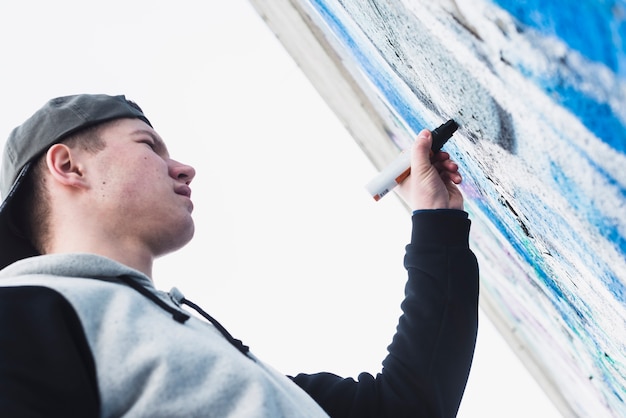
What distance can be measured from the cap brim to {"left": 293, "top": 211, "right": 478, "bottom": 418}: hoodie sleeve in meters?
0.64

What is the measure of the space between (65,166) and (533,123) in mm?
847

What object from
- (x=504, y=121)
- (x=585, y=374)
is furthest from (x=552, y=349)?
(x=504, y=121)

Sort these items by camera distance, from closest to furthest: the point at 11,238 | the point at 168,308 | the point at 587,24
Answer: the point at 587,24, the point at 168,308, the point at 11,238

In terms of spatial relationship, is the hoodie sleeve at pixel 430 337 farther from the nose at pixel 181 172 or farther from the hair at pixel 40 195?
the hair at pixel 40 195

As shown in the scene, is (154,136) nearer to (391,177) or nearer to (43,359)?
(391,177)

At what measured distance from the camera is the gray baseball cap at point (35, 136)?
50.9 inches

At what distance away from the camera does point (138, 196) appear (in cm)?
121

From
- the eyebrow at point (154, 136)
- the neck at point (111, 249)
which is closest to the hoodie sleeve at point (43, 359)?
the neck at point (111, 249)

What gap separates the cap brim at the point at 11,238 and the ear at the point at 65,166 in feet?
0.25

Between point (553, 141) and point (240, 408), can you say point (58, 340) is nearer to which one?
point (240, 408)

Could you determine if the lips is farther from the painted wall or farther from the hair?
the painted wall

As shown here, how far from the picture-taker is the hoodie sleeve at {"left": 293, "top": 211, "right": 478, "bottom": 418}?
1.21 m

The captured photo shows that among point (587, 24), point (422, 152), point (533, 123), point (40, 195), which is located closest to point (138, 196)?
point (40, 195)

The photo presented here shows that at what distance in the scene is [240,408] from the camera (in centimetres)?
88
